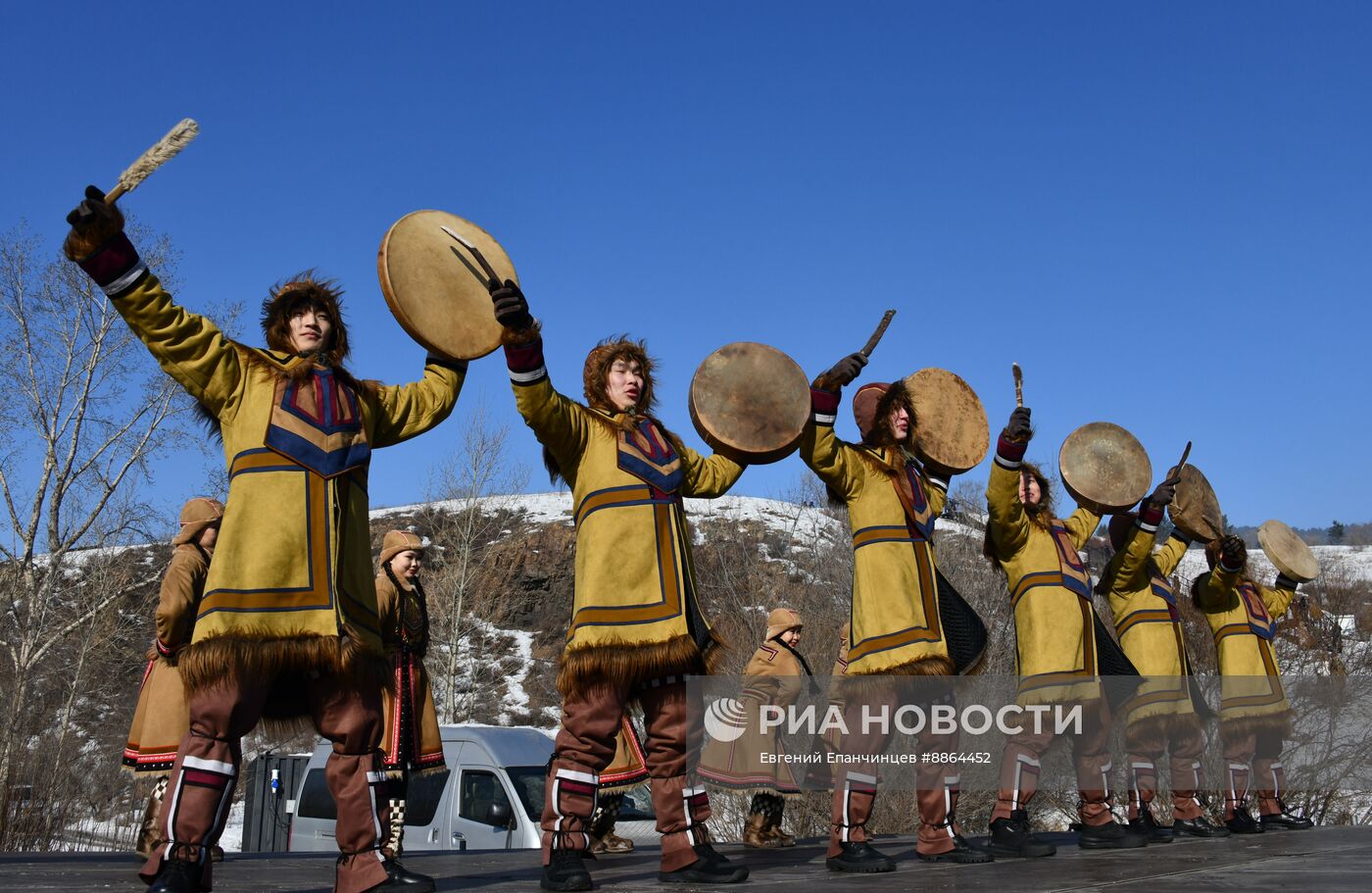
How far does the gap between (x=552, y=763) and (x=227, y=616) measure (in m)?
1.74

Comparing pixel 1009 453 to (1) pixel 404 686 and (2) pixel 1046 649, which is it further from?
(1) pixel 404 686

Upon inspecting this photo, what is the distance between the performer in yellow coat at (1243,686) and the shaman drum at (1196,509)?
17 cm

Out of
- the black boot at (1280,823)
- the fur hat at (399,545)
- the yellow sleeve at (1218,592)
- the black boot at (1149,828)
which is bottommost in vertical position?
the black boot at (1280,823)

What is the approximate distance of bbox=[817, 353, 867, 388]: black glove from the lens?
6074 millimetres

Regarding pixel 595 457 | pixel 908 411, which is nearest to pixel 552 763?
pixel 595 457

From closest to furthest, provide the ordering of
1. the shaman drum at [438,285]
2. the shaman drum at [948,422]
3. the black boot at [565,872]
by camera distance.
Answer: the black boot at [565,872]
the shaman drum at [438,285]
the shaman drum at [948,422]

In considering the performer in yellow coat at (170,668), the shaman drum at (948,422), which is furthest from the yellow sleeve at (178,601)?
the shaman drum at (948,422)

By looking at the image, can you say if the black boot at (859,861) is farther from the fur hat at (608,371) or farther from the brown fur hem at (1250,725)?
the brown fur hem at (1250,725)

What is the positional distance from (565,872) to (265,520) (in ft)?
6.00

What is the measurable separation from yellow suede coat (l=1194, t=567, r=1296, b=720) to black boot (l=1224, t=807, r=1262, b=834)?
726 mm

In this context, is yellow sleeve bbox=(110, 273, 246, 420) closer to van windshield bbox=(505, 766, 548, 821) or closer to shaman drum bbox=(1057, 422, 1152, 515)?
shaman drum bbox=(1057, 422, 1152, 515)

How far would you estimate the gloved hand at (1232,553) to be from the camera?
9.37 meters

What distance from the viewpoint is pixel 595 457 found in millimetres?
5387

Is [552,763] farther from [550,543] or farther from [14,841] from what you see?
[550,543]
